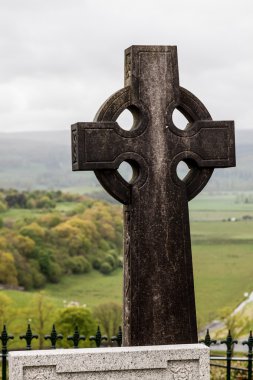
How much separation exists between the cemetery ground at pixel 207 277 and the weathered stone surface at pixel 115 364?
51002 millimetres

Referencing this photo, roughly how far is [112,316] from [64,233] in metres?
15.9

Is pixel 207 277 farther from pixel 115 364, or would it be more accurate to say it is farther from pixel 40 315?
pixel 115 364

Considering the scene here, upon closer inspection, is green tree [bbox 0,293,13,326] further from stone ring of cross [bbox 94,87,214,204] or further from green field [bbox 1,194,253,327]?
stone ring of cross [bbox 94,87,214,204]

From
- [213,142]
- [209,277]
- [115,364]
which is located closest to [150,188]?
[213,142]

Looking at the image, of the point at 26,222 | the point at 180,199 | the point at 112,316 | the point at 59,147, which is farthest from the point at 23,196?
the point at 180,199

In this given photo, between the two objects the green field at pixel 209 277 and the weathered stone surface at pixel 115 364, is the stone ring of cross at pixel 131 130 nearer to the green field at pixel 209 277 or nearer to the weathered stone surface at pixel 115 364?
the weathered stone surface at pixel 115 364

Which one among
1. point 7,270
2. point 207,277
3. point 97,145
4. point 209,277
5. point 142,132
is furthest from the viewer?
point 209,277

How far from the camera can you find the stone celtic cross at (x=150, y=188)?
29.2ft

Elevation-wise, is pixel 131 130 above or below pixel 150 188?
above

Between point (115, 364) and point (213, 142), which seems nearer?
point (115, 364)

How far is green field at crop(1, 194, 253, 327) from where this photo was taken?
259ft

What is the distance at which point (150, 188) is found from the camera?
8977 mm

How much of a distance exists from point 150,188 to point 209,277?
80520 millimetres

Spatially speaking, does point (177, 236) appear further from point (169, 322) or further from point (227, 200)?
point (227, 200)
